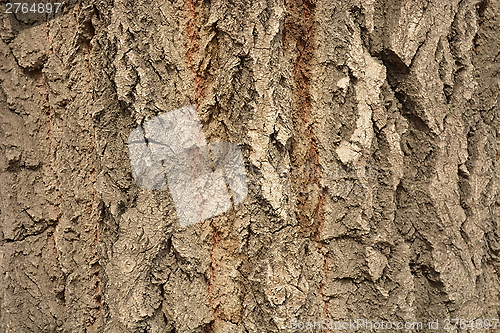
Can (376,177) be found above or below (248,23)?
below

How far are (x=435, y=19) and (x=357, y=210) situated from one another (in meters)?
0.81

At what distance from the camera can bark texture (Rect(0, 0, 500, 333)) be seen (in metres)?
1.57

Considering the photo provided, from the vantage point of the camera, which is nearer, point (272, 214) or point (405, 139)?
point (272, 214)

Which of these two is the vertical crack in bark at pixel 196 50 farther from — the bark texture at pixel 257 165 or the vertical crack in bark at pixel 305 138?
the vertical crack in bark at pixel 305 138

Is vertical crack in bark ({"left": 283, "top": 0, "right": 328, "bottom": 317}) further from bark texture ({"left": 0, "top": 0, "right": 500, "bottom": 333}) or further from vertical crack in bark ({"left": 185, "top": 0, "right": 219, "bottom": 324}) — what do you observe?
vertical crack in bark ({"left": 185, "top": 0, "right": 219, "bottom": 324})

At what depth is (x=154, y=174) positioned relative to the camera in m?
1.58

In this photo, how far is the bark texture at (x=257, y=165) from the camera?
5.14 feet

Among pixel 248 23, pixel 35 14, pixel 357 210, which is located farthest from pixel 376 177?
pixel 35 14

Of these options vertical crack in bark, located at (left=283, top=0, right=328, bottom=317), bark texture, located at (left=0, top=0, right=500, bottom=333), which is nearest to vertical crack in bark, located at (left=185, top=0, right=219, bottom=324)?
bark texture, located at (left=0, top=0, right=500, bottom=333)

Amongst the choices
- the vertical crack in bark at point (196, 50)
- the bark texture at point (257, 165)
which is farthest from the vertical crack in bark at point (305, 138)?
the vertical crack in bark at point (196, 50)

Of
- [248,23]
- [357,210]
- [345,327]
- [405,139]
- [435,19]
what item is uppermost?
[435,19]

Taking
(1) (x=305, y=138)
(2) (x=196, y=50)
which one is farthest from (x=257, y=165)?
(2) (x=196, y=50)

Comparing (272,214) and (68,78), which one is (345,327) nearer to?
(272,214)

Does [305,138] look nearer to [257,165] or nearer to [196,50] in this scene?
[257,165]
